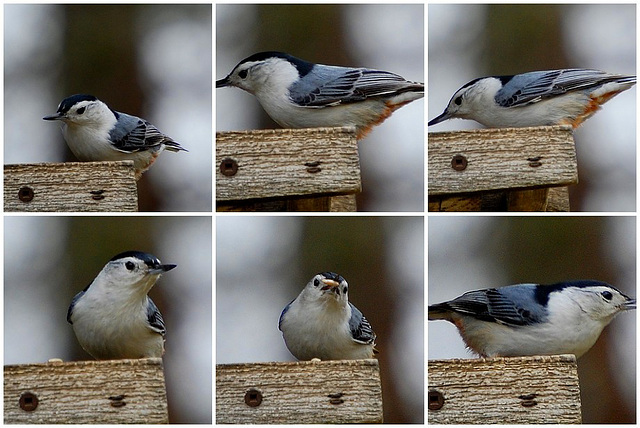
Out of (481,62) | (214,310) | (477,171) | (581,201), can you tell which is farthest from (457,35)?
(214,310)

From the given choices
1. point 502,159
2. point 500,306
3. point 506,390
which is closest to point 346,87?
point 502,159

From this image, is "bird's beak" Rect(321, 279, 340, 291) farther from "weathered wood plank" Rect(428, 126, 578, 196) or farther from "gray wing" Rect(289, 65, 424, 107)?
"gray wing" Rect(289, 65, 424, 107)

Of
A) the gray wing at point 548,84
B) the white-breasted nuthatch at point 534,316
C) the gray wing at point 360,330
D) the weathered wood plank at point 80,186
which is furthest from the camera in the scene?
the gray wing at point 548,84

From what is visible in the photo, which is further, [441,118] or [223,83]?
[441,118]

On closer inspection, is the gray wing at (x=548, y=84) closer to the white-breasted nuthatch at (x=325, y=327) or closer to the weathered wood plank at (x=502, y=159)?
the weathered wood plank at (x=502, y=159)

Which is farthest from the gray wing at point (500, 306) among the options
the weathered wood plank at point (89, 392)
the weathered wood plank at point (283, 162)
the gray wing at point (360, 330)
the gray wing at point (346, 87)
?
the weathered wood plank at point (89, 392)

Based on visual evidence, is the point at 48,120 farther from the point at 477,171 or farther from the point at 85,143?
the point at 477,171

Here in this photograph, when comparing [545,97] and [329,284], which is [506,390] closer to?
[329,284]
